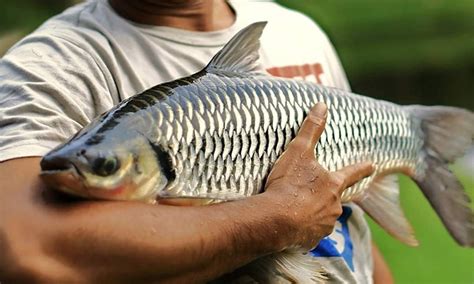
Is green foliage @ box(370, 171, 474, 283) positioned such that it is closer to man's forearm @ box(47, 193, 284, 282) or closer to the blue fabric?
the blue fabric

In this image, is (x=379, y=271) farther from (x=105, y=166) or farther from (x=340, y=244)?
(x=105, y=166)

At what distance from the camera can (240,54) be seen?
1475mm

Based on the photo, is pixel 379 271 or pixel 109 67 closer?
pixel 109 67

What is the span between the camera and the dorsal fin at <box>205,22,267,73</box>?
4.75ft

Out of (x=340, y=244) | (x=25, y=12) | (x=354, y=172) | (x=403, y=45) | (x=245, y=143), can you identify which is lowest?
(x=403, y=45)

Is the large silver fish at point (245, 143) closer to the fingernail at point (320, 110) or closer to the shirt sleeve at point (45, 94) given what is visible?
the fingernail at point (320, 110)

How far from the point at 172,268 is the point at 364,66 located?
853 centimetres

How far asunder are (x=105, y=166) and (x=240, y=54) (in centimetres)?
39

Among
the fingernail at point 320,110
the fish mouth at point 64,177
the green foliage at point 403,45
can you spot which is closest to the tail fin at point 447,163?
the fingernail at point 320,110

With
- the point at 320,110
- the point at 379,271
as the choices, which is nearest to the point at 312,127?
the point at 320,110

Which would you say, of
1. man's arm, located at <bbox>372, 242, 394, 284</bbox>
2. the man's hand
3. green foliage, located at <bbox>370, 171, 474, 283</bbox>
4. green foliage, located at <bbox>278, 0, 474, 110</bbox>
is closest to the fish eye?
the man's hand

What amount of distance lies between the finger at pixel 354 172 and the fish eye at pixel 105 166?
0.46 meters

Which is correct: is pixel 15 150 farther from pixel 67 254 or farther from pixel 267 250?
pixel 267 250

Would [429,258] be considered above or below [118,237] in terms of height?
below
